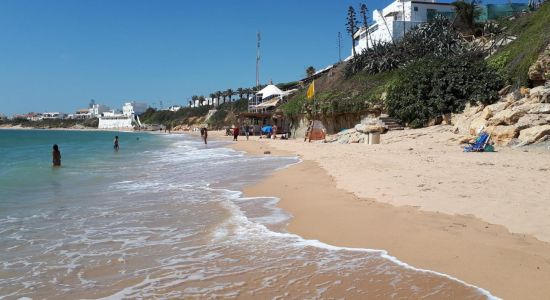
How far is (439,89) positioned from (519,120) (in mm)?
8724

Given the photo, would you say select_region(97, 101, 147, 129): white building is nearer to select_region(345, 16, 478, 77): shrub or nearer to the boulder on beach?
select_region(345, 16, 478, 77): shrub

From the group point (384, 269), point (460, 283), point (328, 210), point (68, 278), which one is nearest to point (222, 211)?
point (328, 210)

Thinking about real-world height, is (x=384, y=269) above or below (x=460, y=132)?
below

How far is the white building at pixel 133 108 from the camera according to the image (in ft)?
546

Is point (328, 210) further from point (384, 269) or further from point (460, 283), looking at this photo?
point (460, 283)

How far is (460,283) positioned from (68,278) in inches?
149

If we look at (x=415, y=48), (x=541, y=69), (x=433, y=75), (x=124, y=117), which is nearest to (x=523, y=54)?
(x=541, y=69)

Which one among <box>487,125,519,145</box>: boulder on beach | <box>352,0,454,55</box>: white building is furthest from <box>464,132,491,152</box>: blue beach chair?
<box>352,0,454,55</box>: white building

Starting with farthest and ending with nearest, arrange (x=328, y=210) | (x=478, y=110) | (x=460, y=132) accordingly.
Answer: (x=478, y=110)
(x=460, y=132)
(x=328, y=210)

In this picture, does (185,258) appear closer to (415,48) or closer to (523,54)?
(523,54)

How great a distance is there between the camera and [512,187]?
7586mm

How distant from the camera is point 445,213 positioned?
6.31 metres

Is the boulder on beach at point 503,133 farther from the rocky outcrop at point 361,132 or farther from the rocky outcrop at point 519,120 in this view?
the rocky outcrop at point 361,132

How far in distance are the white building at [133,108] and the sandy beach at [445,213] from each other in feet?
534
